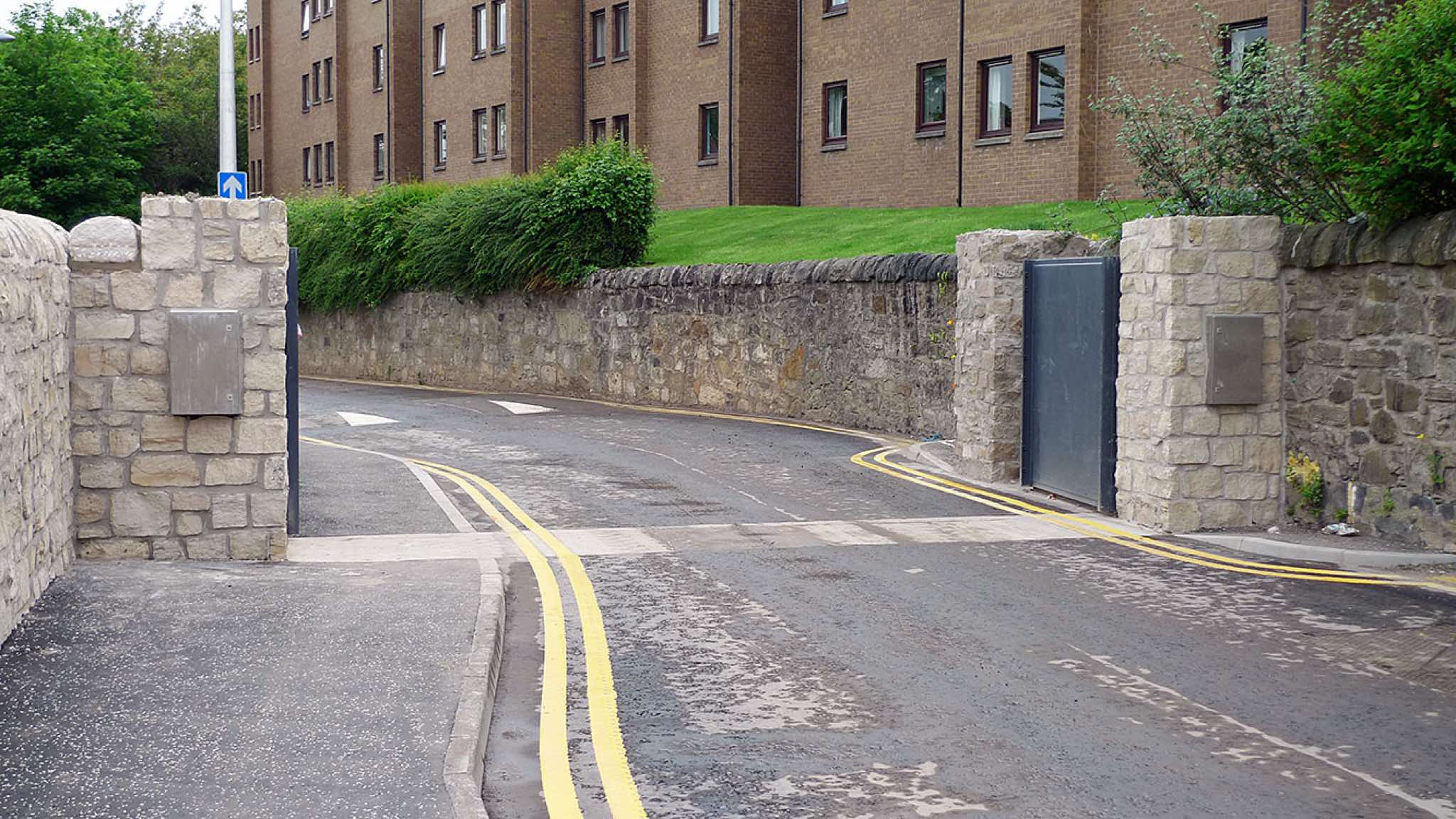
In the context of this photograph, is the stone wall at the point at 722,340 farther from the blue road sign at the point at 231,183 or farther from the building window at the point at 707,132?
the building window at the point at 707,132

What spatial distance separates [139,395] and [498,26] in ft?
126

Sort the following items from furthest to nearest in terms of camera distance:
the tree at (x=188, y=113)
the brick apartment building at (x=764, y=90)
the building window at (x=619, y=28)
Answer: the tree at (x=188, y=113)
the building window at (x=619, y=28)
the brick apartment building at (x=764, y=90)

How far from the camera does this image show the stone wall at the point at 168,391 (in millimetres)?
10117

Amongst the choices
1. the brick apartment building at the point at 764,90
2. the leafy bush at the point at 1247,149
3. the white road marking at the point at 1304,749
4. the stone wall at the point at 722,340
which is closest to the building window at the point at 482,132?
the brick apartment building at the point at 764,90

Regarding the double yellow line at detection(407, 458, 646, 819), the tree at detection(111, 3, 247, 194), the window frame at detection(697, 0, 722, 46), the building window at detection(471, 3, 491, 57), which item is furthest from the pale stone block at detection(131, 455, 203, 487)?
the tree at detection(111, 3, 247, 194)

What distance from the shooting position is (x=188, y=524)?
33.7 ft

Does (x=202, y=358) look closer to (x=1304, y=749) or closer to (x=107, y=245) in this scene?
(x=107, y=245)

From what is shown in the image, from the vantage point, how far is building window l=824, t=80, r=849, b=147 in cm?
3556

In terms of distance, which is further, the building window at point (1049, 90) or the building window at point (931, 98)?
the building window at point (931, 98)

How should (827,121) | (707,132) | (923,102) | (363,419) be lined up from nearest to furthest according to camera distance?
(363,419), (923,102), (827,121), (707,132)

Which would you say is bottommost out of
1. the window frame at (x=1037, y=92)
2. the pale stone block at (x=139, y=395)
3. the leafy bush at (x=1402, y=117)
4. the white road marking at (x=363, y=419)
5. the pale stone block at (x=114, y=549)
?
the pale stone block at (x=114, y=549)

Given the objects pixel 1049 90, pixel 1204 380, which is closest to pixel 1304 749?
pixel 1204 380

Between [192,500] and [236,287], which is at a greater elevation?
[236,287]

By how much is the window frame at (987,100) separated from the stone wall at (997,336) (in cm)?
1511
